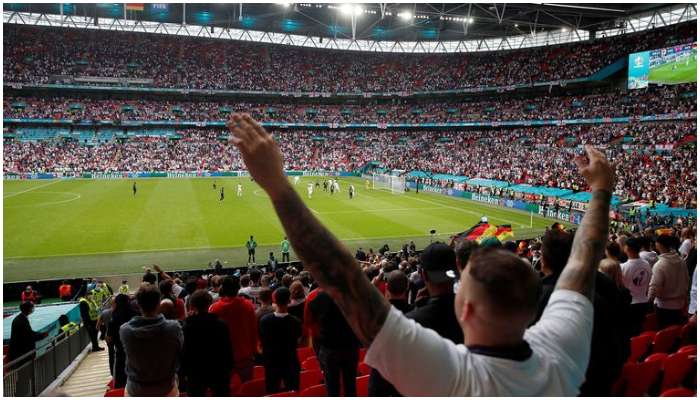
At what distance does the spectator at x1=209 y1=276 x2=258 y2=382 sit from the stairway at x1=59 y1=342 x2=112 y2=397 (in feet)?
10.8

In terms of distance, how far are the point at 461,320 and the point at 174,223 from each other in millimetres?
29218

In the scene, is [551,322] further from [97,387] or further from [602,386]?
[97,387]

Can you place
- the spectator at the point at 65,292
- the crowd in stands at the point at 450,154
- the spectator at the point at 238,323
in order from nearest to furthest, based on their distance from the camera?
the spectator at the point at 238,323, the spectator at the point at 65,292, the crowd in stands at the point at 450,154

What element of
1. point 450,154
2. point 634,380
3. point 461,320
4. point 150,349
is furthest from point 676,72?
point 461,320

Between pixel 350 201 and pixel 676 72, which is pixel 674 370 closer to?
pixel 350 201

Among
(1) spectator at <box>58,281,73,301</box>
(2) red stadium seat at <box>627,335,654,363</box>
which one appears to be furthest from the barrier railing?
(2) red stadium seat at <box>627,335,654,363</box>

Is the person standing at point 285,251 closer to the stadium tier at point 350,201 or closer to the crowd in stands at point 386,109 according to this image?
the stadium tier at point 350,201

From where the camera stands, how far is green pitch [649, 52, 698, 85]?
43.7 meters

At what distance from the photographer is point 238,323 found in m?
6.39

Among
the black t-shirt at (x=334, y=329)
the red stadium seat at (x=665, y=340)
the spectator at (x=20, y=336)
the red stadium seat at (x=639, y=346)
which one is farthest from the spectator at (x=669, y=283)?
the spectator at (x=20, y=336)

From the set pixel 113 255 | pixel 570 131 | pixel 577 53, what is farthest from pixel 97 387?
pixel 577 53

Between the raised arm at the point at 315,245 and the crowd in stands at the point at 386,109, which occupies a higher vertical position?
the crowd in stands at the point at 386,109

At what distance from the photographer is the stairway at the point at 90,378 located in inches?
326

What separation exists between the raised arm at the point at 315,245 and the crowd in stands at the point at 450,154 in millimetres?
34949
